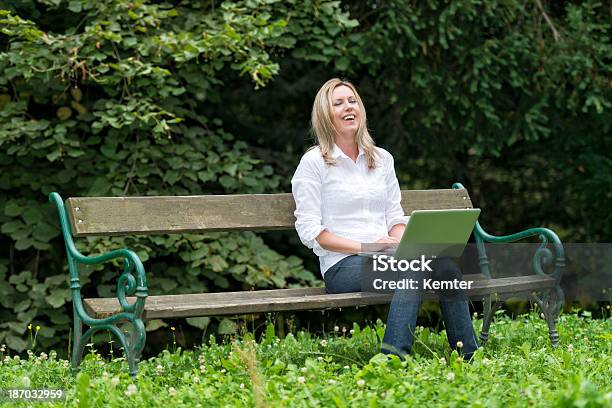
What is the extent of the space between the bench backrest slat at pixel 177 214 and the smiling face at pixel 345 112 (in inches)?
20.8

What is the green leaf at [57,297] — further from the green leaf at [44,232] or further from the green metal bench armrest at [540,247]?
the green metal bench armrest at [540,247]

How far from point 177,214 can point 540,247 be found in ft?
6.45

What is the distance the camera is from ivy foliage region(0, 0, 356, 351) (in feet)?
18.8

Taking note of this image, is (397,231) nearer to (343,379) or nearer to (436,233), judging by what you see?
(436,233)

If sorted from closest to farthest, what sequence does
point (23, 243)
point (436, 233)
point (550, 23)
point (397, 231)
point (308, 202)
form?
point (436, 233) → point (308, 202) → point (397, 231) → point (23, 243) → point (550, 23)

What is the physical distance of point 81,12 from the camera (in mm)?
6262

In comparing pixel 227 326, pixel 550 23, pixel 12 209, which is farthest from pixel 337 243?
pixel 550 23

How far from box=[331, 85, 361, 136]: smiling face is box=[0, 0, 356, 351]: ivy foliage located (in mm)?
1186

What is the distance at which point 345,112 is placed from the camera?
4.63m

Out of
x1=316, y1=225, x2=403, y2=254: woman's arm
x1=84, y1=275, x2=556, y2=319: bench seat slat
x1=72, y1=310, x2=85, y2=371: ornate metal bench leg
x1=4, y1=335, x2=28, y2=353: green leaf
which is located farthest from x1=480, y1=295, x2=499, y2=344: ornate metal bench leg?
x1=4, y1=335, x2=28, y2=353: green leaf

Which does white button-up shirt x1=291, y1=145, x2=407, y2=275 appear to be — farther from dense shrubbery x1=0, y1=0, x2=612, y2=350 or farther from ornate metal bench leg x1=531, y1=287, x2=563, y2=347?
dense shrubbery x1=0, y1=0, x2=612, y2=350

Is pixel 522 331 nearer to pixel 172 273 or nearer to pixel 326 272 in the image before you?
pixel 326 272

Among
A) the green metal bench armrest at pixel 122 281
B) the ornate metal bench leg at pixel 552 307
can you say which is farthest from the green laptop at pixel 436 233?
the green metal bench armrest at pixel 122 281

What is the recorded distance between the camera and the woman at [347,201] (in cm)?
425
